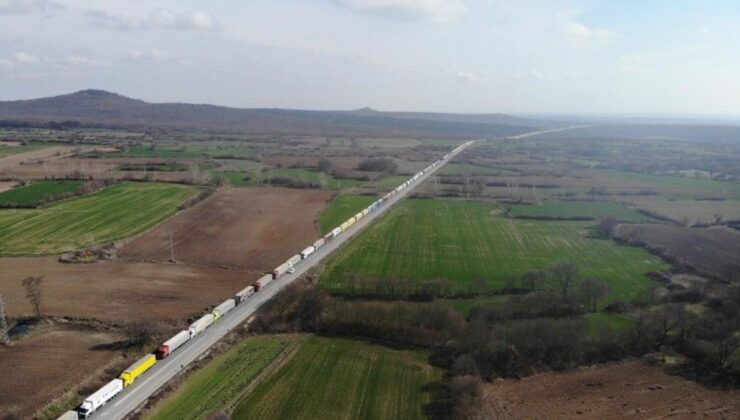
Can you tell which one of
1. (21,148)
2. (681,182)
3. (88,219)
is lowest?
(88,219)

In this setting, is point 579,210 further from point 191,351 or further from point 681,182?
point 191,351

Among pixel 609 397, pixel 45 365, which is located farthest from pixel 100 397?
pixel 609 397

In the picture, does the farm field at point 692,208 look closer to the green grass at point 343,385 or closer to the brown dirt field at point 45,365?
the green grass at point 343,385

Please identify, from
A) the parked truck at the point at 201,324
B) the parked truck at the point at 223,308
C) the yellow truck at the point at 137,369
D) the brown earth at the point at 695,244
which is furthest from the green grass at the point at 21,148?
the brown earth at the point at 695,244

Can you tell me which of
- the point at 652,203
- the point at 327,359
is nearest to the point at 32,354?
the point at 327,359

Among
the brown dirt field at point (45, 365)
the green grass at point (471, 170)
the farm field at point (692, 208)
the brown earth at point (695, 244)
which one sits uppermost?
the green grass at point (471, 170)

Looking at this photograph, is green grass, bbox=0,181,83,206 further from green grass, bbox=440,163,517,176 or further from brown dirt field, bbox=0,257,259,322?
green grass, bbox=440,163,517,176

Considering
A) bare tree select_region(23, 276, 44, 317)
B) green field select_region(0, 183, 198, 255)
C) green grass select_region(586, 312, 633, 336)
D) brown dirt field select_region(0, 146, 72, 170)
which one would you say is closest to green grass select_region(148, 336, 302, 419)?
bare tree select_region(23, 276, 44, 317)
